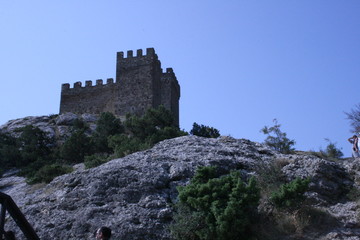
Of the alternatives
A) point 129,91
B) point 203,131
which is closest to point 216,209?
point 203,131

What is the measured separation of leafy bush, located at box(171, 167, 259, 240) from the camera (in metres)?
9.21

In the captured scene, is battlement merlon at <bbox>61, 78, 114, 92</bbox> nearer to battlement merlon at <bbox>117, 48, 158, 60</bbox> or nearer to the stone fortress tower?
the stone fortress tower

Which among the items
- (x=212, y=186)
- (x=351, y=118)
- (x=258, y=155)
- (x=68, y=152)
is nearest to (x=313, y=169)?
(x=258, y=155)

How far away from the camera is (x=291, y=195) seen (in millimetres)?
9836

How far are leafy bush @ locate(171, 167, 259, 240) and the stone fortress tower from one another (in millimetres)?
24180

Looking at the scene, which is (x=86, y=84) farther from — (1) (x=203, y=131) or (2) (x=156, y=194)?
(2) (x=156, y=194)

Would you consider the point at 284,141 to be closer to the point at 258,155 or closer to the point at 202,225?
the point at 258,155

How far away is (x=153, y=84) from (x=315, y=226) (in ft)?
86.4

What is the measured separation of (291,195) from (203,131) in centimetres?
1878

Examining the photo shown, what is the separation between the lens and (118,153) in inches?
597

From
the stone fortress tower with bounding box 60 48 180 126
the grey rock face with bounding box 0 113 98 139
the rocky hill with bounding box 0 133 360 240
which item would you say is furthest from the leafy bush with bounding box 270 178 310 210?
the stone fortress tower with bounding box 60 48 180 126

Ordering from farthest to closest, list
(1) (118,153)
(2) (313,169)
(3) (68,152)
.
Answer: (3) (68,152) < (1) (118,153) < (2) (313,169)

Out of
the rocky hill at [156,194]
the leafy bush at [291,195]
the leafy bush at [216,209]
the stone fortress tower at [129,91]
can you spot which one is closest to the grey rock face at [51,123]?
the stone fortress tower at [129,91]

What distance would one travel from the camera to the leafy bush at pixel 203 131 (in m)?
28.0
